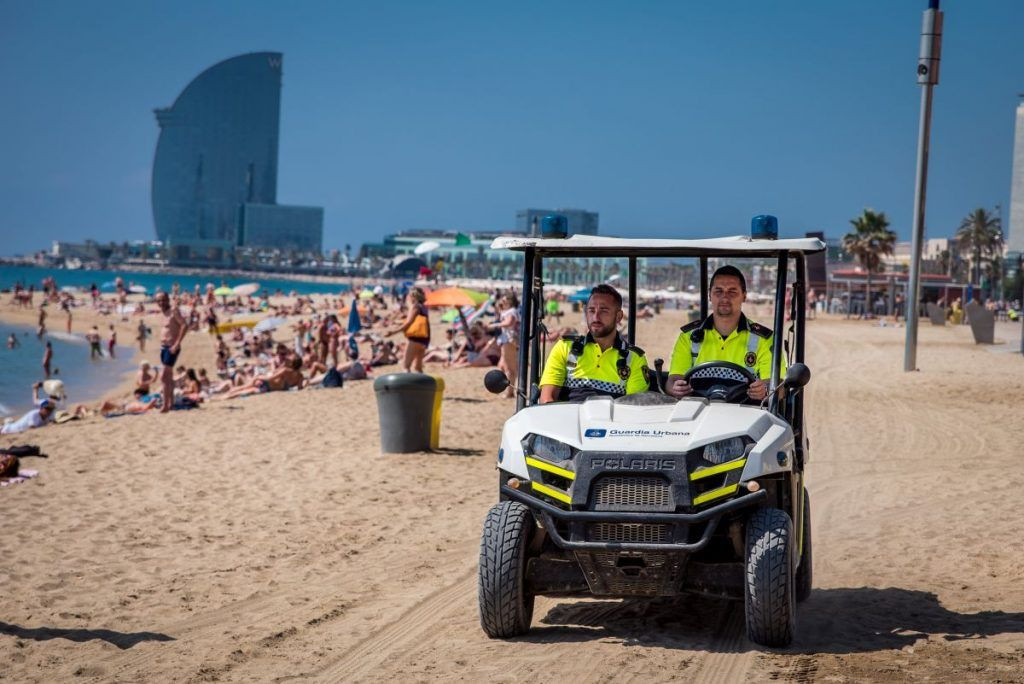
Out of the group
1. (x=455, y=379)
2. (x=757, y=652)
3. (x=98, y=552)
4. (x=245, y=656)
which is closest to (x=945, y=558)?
(x=757, y=652)

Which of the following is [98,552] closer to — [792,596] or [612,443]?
[612,443]

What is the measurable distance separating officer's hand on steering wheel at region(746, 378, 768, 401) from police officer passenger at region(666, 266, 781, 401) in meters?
0.09

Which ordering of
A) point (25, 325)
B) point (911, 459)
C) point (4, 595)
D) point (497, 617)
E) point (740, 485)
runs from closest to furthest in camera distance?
point (740, 485)
point (497, 617)
point (4, 595)
point (911, 459)
point (25, 325)

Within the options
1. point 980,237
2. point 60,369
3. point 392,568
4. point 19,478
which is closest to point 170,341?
point 19,478

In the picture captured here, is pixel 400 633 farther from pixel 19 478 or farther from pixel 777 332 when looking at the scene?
pixel 19 478

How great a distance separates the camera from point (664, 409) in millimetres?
5723

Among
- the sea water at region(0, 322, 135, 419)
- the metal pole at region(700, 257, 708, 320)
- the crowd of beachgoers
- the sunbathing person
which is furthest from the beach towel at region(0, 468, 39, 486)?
the sea water at region(0, 322, 135, 419)

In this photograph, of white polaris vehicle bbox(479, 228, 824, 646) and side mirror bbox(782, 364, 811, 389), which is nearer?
white polaris vehicle bbox(479, 228, 824, 646)

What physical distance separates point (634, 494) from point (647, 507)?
0.08 m

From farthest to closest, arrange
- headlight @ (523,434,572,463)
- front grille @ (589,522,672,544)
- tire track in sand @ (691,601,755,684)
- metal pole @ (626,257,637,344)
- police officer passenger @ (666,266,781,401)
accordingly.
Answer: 1. metal pole @ (626,257,637,344)
2. police officer passenger @ (666,266,781,401)
3. headlight @ (523,434,572,463)
4. front grille @ (589,522,672,544)
5. tire track in sand @ (691,601,755,684)

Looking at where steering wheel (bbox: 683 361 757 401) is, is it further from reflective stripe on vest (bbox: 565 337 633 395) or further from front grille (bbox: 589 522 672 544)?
front grille (bbox: 589 522 672 544)

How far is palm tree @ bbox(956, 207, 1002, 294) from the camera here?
117000mm

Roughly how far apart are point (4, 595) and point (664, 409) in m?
4.48

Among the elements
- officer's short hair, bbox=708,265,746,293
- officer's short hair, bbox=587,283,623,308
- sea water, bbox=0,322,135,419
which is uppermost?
officer's short hair, bbox=708,265,746,293
